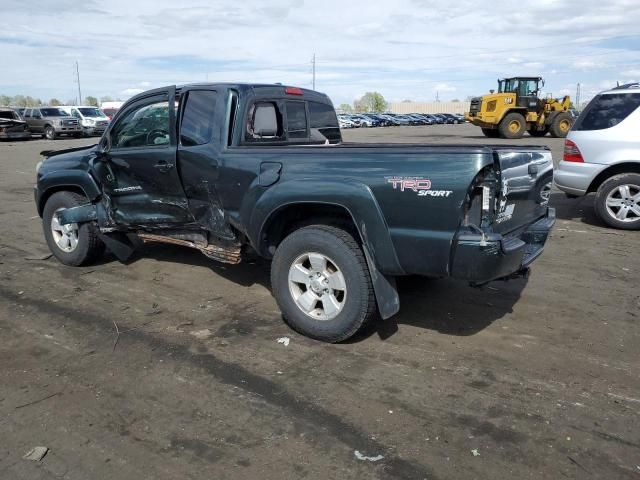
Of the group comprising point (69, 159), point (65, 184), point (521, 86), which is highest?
point (521, 86)

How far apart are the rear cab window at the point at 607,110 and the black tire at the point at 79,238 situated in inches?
258

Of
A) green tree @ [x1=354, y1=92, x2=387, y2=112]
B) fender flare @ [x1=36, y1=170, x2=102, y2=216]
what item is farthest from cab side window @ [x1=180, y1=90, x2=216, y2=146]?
green tree @ [x1=354, y1=92, x2=387, y2=112]

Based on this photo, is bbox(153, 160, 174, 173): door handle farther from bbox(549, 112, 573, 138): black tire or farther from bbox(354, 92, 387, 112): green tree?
bbox(354, 92, 387, 112): green tree

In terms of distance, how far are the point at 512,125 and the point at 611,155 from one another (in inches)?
895

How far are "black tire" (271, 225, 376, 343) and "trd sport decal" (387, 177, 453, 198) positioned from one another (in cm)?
58

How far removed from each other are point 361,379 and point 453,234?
3.61 ft

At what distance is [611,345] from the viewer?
412cm

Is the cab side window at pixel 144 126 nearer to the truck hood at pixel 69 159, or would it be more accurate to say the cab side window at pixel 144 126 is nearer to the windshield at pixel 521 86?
the truck hood at pixel 69 159

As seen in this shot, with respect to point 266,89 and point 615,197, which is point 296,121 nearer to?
point 266,89

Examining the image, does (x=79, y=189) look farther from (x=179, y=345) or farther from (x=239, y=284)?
(x=179, y=345)

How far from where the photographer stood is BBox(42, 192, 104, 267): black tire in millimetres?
6023

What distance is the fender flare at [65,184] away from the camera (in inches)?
229

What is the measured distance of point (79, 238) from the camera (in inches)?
239

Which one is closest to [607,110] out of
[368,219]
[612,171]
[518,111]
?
[612,171]
